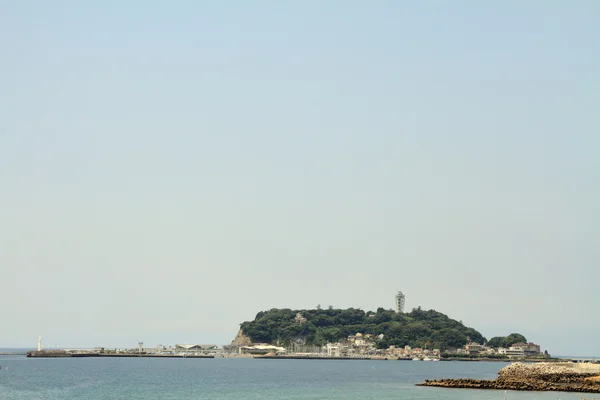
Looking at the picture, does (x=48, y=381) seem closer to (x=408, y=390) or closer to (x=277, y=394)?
(x=277, y=394)

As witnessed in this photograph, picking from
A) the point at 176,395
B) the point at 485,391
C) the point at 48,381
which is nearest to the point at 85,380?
the point at 48,381

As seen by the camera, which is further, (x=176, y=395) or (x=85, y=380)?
(x=85, y=380)

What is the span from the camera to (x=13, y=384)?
94.4 metres

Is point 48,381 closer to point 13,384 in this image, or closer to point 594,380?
A: point 13,384

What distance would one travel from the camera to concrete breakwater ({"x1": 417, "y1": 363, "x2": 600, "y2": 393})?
78.4 metres

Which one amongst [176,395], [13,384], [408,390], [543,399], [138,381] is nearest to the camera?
[543,399]

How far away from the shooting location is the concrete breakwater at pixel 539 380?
78375mm

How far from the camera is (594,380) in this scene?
83875 mm

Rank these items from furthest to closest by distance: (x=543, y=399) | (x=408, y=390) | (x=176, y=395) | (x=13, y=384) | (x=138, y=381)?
(x=138, y=381)
(x=13, y=384)
(x=408, y=390)
(x=176, y=395)
(x=543, y=399)

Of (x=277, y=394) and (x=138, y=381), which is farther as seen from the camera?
(x=138, y=381)

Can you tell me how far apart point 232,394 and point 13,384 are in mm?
30389

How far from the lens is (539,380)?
87062mm

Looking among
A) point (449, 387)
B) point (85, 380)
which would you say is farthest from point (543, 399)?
point (85, 380)

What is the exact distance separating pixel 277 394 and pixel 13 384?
34579 millimetres
